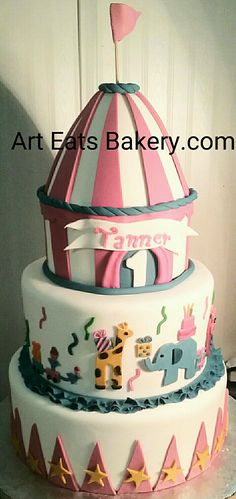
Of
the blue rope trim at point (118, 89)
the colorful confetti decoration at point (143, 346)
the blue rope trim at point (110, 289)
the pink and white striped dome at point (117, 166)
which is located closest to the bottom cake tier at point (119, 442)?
the colorful confetti decoration at point (143, 346)

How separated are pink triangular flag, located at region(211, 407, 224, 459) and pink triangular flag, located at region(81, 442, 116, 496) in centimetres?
33

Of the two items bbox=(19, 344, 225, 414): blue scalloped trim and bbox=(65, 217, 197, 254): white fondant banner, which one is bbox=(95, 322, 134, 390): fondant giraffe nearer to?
bbox=(19, 344, 225, 414): blue scalloped trim

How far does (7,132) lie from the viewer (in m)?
1.87

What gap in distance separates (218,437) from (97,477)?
395 millimetres

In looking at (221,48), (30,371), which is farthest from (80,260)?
(221,48)

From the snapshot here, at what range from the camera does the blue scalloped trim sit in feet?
4.78

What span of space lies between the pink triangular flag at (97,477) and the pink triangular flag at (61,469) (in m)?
0.04

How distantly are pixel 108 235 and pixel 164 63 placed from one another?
0.97 meters

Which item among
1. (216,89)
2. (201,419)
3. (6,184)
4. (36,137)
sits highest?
(216,89)

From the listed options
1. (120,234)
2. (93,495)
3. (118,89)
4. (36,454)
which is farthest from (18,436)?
(118,89)

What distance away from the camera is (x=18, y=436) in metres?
1.66

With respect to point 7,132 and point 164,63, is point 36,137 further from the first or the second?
point 164,63

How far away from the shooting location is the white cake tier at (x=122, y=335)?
1405mm

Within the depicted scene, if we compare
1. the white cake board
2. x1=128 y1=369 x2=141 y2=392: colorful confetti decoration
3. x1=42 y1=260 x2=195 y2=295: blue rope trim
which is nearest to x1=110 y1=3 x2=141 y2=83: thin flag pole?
x1=42 y1=260 x2=195 y2=295: blue rope trim
